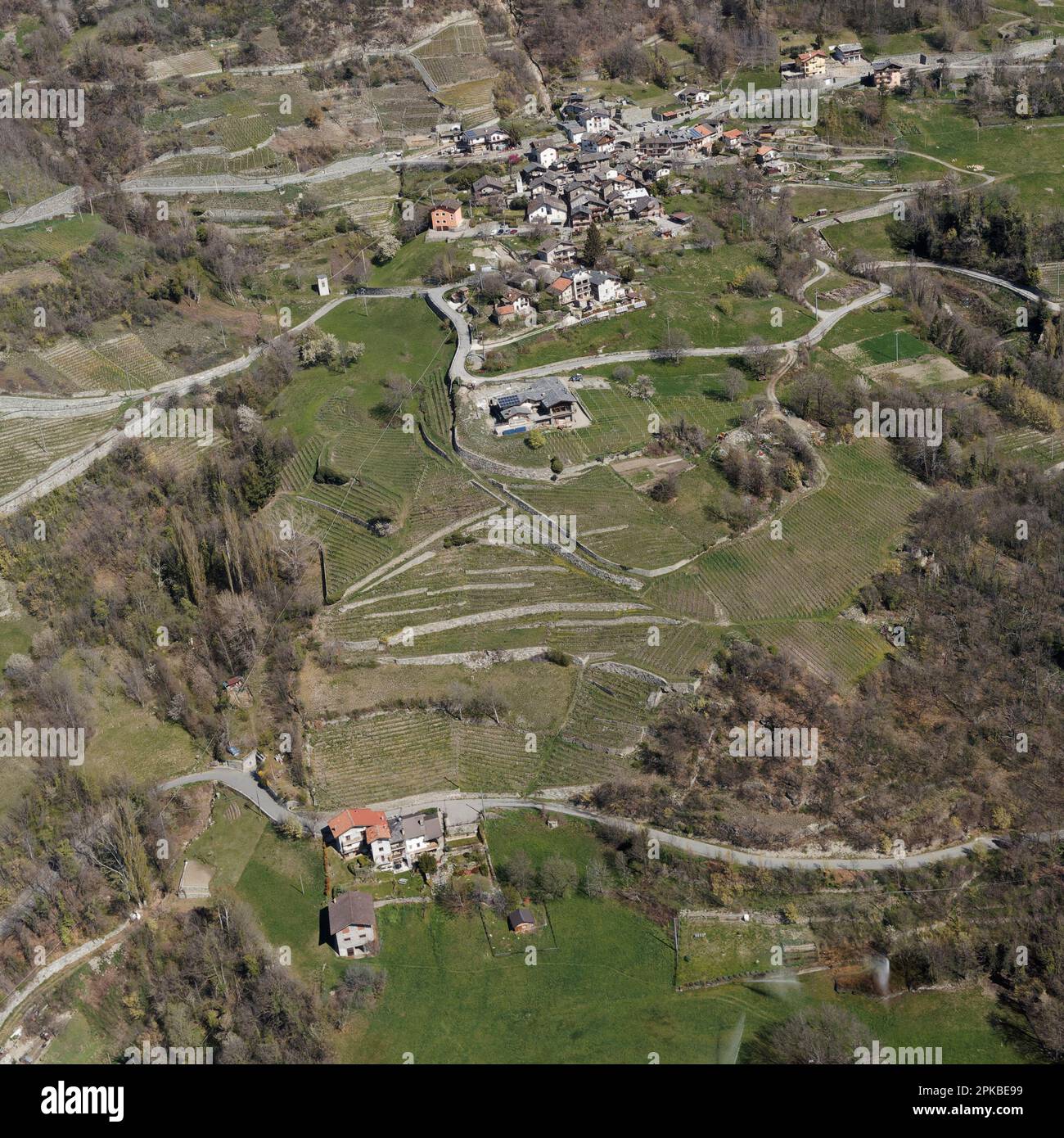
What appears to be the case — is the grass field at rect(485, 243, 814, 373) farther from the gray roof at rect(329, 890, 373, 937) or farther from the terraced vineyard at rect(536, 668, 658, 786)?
the gray roof at rect(329, 890, 373, 937)

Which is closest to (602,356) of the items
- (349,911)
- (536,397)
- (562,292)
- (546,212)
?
(562,292)

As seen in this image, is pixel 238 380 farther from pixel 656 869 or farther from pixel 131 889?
pixel 656 869

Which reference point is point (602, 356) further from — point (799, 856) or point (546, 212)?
point (799, 856)

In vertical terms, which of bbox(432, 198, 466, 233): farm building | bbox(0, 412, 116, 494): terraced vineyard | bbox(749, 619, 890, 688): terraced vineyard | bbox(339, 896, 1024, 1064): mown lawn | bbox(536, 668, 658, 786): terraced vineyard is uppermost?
bbox(432, 198, 466, 233): farm building

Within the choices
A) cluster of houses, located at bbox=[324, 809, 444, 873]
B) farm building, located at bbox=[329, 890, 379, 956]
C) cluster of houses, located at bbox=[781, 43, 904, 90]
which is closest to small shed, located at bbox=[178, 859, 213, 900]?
cluster of houses, located at bbox=[324, 809, 444, 873]

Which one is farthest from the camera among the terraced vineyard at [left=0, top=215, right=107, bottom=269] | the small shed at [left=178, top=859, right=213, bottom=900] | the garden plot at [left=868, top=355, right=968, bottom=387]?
the terraced vineyard at [left=0, top=215, right=107, bottom=269]

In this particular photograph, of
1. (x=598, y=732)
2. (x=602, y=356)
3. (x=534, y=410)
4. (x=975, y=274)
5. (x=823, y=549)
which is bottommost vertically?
(x=598, y=732)
